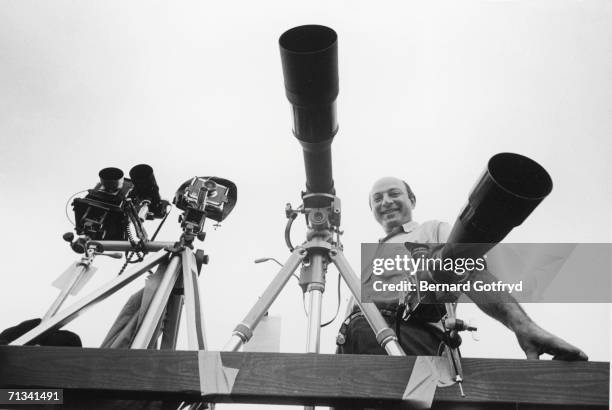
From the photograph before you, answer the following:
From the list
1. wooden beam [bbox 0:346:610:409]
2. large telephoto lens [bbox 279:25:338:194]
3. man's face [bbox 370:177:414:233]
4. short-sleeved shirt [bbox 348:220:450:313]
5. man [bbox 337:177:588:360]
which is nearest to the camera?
wooden beam [bbox 0:346:610:409]

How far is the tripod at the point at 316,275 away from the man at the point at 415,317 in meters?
0.11

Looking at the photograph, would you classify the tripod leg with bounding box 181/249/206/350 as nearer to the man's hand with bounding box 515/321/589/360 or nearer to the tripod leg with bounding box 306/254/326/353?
the tripod leg with bounding box 306/254/326/353

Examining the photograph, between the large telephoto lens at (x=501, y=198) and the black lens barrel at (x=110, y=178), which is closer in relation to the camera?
the large telephoto lens at (x=501, y=198)

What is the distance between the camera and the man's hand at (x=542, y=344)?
1304 mm

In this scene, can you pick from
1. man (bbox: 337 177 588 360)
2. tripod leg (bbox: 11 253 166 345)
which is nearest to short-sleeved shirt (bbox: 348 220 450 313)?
man (bbox: 337 177 588 360)

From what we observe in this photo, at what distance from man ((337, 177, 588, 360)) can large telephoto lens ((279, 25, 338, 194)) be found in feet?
1.96

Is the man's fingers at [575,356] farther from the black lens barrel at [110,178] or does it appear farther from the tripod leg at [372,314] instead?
the black lens barrel at [110,178]

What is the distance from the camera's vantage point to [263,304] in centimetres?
194

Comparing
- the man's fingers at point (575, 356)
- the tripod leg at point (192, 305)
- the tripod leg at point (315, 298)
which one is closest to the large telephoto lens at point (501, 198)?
the man's fingers at point (575, 356)

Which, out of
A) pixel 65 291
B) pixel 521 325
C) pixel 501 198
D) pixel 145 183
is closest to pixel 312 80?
pixel 501 198

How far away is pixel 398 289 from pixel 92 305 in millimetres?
1254

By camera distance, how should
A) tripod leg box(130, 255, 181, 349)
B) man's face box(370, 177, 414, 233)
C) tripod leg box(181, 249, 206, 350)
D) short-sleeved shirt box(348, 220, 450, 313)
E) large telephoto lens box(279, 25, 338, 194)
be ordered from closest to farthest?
large telephoto lens box(279, 25, 338, 194) → tripod leg box(130, 255, 181, 349) → tripod leg box(181, 249, 206, 350) → short-sleeved shirt box(348, 220, 450, 313) → man's face box(370, 177, 414, 233)

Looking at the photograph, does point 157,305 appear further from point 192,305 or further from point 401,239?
point 401,239

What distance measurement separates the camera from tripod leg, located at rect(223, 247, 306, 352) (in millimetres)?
1759
